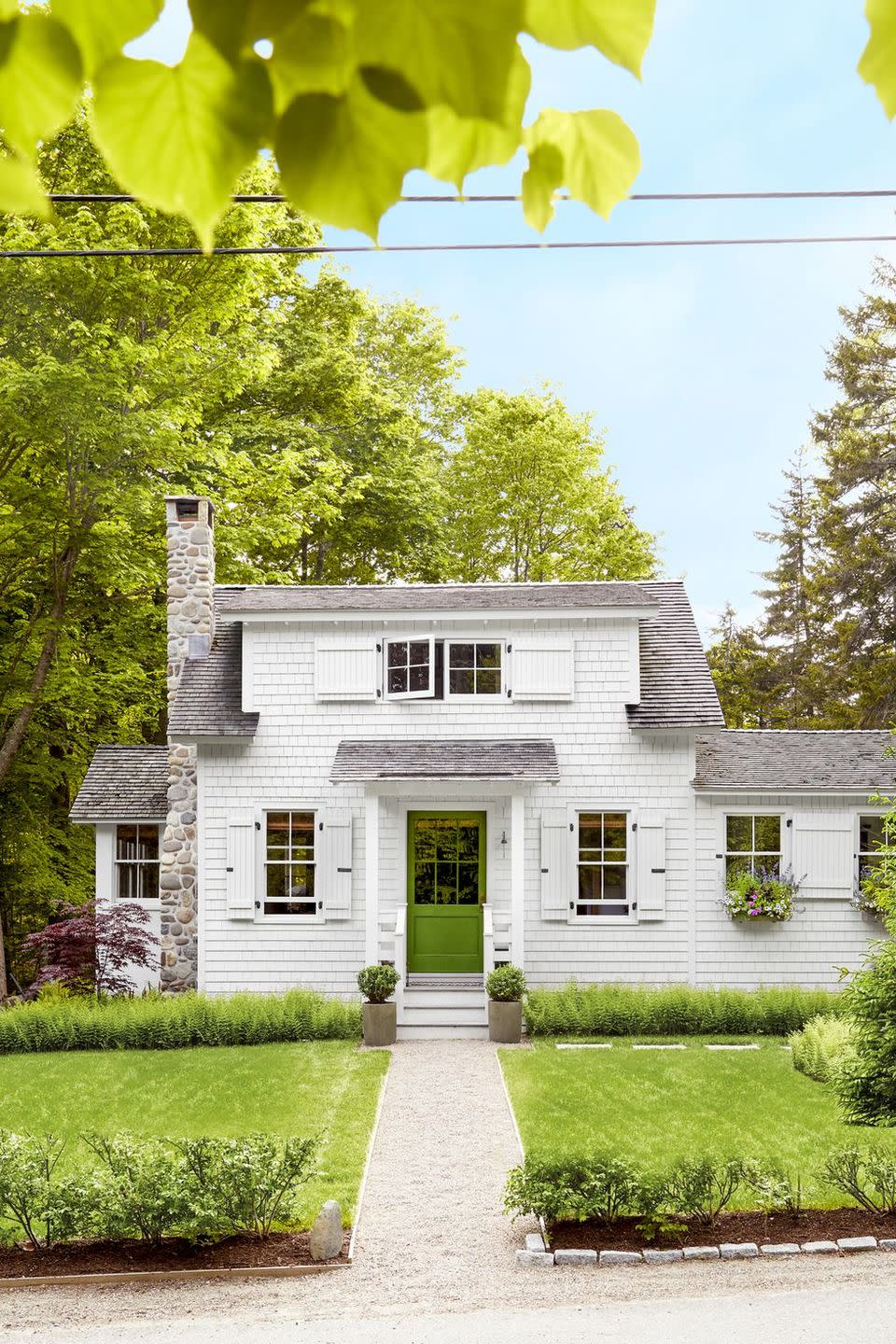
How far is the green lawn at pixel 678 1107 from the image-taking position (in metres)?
9.06

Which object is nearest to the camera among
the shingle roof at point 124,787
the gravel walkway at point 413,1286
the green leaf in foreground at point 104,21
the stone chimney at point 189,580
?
the green leaf in foreground at point 104,21

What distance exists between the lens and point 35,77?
948 millimetres

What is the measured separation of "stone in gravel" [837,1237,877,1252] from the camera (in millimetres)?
7075

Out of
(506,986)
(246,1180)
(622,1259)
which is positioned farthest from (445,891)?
(622,1259)

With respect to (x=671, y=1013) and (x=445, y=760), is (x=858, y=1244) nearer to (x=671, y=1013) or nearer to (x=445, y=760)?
(x=671, y=1013)

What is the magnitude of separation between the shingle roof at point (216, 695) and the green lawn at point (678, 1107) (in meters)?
5.56

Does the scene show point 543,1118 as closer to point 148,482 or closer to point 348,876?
point 348,876

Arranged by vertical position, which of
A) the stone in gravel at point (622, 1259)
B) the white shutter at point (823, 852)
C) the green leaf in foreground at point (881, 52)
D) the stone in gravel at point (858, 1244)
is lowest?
the stone in gravel at point (622, 1259)

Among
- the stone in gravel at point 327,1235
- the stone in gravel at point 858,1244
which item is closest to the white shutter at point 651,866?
the stone in gravel at point 858,1244

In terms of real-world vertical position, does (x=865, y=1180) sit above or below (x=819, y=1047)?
above

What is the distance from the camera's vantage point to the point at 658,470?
2809 centimetres

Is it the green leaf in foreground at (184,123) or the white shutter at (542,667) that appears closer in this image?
the green leaf in foreground at (184,123)

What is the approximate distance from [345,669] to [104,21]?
14805 mm

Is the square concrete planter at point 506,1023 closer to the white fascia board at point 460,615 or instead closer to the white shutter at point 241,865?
the white shutter at point 241,865
